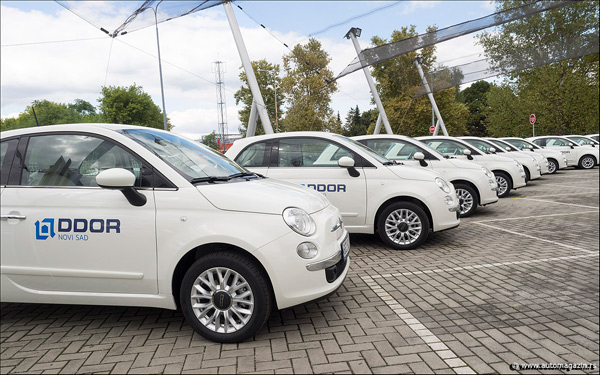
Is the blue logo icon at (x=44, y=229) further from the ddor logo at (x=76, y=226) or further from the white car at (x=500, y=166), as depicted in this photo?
the white car at (x=500, y=166)

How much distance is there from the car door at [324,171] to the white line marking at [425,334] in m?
1.69

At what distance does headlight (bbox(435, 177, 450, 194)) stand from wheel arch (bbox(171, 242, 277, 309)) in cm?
351

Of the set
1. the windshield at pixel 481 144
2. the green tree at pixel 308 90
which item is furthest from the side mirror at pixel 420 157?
the green tree at pixel 308 90

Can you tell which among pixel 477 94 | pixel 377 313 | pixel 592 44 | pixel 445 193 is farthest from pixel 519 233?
pixel 477 94

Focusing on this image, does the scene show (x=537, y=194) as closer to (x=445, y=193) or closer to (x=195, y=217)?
(x=445, y=193)

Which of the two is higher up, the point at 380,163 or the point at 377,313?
the point at 380,163

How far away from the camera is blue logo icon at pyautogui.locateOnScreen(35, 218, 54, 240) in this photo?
316cm

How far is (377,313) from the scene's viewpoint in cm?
358

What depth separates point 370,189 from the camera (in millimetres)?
5785

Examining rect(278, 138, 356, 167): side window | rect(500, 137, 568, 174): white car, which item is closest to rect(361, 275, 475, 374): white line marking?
rect(278, 138, 356, 167): side window

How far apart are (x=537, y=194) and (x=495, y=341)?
31.8 feet

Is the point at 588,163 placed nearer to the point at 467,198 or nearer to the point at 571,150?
the point at 571,150

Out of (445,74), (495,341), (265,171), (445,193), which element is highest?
(445,74)

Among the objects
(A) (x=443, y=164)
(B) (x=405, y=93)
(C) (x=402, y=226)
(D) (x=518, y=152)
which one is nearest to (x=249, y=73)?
(A) (x=443, y=164)
